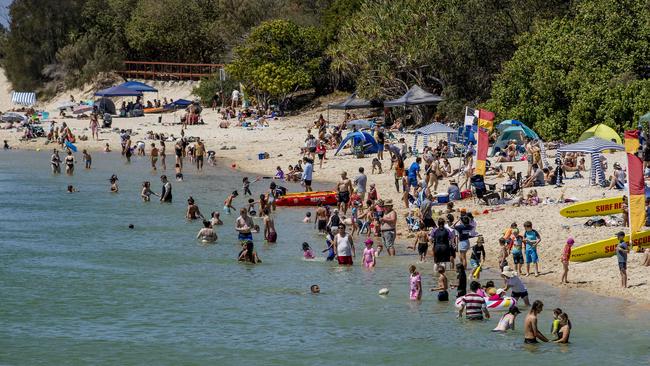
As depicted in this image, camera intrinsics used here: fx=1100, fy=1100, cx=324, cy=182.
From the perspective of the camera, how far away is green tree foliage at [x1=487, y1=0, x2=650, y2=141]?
4069cm

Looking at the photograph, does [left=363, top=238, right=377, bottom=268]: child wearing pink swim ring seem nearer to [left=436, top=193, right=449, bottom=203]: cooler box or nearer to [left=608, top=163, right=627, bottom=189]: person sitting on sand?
[left=436, top=193, right=449, bottom=203]: cooler box

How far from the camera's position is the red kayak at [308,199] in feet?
121

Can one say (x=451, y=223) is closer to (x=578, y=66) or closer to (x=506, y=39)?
(x=578, y=66)

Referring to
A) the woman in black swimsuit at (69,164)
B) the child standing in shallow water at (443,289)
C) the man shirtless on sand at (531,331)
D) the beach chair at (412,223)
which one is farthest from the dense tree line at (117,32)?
the man shirtless on sand at (531,331)

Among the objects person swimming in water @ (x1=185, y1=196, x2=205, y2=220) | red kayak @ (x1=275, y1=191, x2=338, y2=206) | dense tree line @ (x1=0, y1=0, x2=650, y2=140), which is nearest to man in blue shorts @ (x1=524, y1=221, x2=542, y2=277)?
red kayak @ (x1=275, y1=191, x2=338, y2=206)

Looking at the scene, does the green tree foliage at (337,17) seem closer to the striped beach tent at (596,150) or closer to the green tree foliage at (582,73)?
the green tree foliage at (582,73)

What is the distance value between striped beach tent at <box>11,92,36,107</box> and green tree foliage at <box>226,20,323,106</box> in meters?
22.4

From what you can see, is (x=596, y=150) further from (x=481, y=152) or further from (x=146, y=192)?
(x=146, y=192)

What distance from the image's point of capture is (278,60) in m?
60.6

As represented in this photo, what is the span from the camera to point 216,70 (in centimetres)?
7081

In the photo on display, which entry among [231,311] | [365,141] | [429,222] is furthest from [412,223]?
[365,141]

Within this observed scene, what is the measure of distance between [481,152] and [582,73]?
12028mm

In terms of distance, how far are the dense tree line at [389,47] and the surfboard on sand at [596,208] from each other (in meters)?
11.6

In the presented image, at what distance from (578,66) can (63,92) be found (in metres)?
45.4
